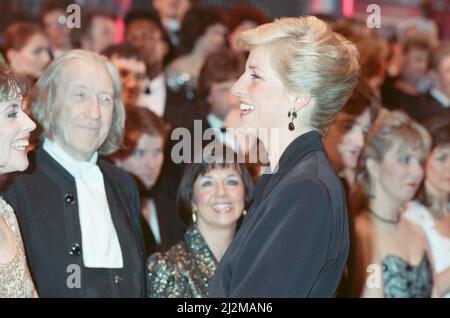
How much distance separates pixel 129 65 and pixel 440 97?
251 centimetres

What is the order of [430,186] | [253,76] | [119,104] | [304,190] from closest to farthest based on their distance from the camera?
[304,190], [253,76], [119,104], [430,186]

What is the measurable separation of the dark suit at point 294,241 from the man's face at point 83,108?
1214mm

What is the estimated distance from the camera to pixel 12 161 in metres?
3.30

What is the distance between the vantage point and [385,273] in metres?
4.49

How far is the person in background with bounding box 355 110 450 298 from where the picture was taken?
176 inches

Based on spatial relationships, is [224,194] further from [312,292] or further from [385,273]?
[312,292]

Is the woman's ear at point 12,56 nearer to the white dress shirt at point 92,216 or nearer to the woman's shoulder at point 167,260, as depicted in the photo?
the white dress shirt at point 92,216

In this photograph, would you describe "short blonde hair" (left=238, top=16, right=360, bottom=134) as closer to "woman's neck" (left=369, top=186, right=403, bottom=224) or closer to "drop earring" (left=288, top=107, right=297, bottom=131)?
"drop earring" (left=288, top=107, right=297, bottom=131)

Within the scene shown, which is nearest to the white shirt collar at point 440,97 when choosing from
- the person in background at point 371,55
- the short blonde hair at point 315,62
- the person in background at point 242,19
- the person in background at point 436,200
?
the person in background at point 371,55

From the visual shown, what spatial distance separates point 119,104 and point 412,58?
137 inches

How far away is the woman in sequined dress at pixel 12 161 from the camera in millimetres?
3250

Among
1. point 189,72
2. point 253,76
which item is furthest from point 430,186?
point 253,76

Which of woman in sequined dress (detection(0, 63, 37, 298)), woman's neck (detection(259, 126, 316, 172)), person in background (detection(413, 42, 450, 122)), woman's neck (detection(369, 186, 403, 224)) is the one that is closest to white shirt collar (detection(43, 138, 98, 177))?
woman in sequined dress (detection(0, 63, 37, 298))

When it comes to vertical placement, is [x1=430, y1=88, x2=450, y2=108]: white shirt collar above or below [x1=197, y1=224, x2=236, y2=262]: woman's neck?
above
